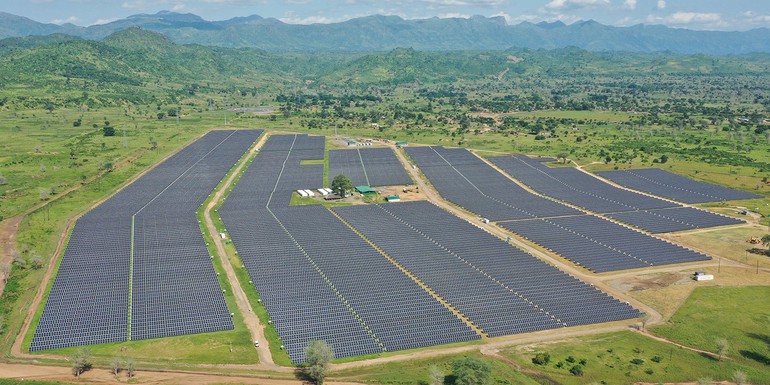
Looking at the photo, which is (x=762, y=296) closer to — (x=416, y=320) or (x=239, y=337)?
(x=416, y=320)

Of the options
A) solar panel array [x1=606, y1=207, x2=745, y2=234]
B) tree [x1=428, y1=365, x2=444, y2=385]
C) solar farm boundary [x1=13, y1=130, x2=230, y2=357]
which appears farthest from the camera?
solar panel array [x1=606, y1=207, x2=745, y2=234]

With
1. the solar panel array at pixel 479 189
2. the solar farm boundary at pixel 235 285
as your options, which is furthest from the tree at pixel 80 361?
the solar panel array at pixel 479 189

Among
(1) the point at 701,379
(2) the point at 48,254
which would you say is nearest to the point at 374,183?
(2) the point at 48,254

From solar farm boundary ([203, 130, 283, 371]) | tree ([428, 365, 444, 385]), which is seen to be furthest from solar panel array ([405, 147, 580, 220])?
tree ([428, 365, 444, 385])

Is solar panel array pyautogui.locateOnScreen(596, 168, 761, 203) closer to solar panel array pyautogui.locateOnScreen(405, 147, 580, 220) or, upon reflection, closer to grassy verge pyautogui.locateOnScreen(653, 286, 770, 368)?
solar panel array pyautogui.locateOnScreen(405, 147, 580, 220)

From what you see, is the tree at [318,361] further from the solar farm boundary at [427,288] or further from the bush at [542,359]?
the bush at [542,359]

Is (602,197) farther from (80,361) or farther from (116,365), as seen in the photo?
(80,361)
